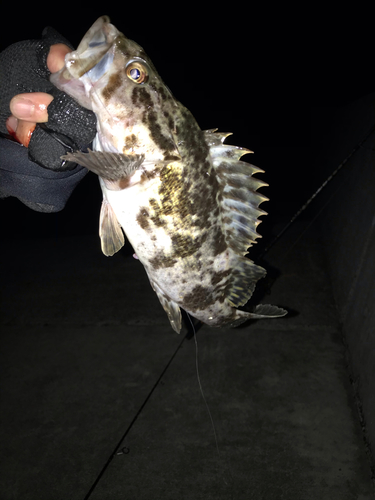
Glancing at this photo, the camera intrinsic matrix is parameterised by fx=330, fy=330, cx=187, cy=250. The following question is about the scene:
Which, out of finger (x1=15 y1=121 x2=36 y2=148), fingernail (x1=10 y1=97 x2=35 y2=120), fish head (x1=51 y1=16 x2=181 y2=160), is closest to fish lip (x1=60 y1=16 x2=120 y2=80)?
fish head (x1=51 y1=16 x2=181 y2=160)

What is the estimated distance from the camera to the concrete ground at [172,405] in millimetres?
2684

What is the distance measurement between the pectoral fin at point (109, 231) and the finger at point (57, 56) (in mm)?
715

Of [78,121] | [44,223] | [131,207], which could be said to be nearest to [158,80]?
[78,121]

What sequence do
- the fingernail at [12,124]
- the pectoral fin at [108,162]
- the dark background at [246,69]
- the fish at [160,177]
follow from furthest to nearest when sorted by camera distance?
the dark background at [246,69] < the fingernail at [12,124] < the fish at [160,177] < the pectoral fin at [108,162]

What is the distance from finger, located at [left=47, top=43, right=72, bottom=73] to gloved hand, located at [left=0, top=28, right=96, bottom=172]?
48 millimetres

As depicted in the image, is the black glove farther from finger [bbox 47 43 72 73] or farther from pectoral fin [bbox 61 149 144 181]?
pectoral fin [bbox 61 149 144 181]

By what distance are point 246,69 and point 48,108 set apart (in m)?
32.1

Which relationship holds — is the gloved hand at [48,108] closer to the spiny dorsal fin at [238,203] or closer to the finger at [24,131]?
the finger at [24,131]

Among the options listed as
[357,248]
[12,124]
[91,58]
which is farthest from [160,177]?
[357,248]

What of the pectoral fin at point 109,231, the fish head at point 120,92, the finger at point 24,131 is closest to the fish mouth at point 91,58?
the fish head at point 120,92

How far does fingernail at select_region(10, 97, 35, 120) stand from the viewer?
5.37ft

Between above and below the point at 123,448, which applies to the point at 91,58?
above

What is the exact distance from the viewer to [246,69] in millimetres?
29281

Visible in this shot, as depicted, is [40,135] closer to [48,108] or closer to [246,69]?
[48,108]
